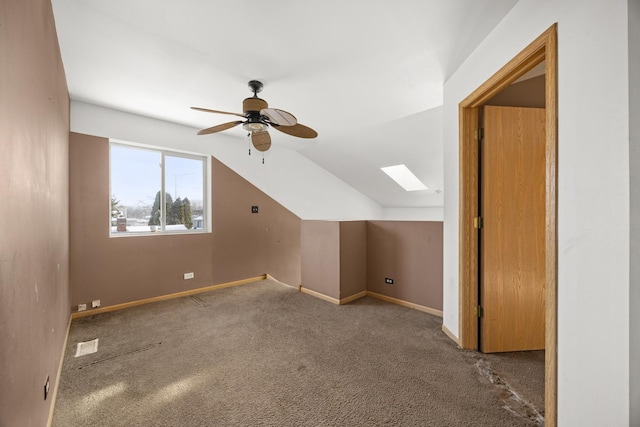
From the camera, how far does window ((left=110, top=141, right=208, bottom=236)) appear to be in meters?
3.70

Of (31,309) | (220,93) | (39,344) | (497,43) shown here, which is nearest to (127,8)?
(220,93)

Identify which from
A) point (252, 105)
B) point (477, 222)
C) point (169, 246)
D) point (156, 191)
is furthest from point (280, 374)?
point (156, 191)

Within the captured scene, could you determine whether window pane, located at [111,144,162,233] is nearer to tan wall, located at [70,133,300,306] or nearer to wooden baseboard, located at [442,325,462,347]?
tan wall, located at [70,133,300,306]

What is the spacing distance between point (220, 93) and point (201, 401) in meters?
2.91

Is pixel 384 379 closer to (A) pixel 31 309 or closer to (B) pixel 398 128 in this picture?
(A) pixel 31 309

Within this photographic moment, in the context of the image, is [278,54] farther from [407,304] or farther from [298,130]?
Result: [407,304]

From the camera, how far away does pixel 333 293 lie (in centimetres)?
367

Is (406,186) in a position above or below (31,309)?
above

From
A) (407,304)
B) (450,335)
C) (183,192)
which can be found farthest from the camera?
(183,192)

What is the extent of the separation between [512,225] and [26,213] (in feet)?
10.3

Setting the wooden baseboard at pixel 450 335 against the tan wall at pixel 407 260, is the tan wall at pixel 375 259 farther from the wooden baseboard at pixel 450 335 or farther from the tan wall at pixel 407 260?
the wooden baseboard at pixel 450 335

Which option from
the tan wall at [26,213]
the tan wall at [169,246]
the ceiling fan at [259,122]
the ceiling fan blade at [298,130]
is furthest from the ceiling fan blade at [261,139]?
the tan wall at [169,246]

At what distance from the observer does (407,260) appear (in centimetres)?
348

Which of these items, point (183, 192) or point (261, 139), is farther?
point (183, 192)
